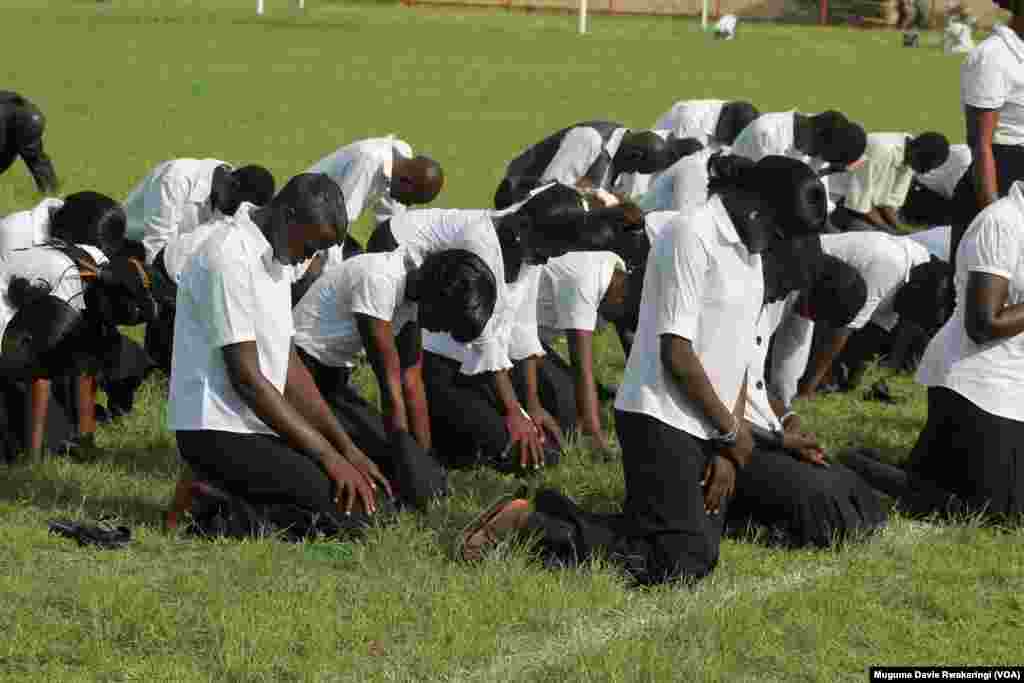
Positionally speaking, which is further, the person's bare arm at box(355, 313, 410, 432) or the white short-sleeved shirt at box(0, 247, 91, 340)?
the white short-sleeved shirt at box(0, 247, 91, 340)

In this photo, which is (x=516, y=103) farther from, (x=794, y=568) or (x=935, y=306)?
(x=794, y=568)

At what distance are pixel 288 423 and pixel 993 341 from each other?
2875 mm

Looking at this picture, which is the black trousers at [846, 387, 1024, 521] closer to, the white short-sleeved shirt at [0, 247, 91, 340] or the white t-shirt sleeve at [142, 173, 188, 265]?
the white short-sleeved shirt at [0, 247, 91, 340]

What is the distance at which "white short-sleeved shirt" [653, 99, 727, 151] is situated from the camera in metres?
13.7

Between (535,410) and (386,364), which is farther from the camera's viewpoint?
(535,410)

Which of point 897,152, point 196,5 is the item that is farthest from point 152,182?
point 196,5

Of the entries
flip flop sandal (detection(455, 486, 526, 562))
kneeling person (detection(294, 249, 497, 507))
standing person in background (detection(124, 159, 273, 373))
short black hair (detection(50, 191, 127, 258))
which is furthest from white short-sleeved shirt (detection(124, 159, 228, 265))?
flip flop sandal (detection(455, 486, 526, 562))

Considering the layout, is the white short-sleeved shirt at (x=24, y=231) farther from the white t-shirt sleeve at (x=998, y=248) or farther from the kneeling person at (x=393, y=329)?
the white t-shirt sleeve at (x=998, y=248)

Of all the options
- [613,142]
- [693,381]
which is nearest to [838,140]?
[613,142]

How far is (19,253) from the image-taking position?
7.68 meters

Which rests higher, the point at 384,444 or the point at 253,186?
the point at 253,186

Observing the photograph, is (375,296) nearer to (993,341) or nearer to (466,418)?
(466,418)

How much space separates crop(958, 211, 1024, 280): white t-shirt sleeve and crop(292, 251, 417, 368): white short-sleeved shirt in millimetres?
2392

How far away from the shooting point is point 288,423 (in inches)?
249
